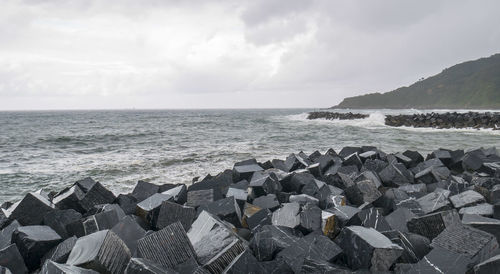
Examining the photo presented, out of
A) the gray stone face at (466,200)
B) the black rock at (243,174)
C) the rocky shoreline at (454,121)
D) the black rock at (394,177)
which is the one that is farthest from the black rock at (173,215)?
the rocky shoreline at (454,121)

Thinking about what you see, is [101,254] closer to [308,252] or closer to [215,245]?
[215,245]

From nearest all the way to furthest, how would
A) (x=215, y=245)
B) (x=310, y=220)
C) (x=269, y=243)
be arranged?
(x=215, y=245)
(x=269, y=243)
(x=310, y=220)

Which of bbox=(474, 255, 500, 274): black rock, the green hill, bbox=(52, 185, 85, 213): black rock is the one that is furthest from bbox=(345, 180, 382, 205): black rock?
the green hill

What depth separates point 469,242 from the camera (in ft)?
11.5

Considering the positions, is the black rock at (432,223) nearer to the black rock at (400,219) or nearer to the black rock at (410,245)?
the black rock at (400,219)

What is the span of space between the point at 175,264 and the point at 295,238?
136 centimetres

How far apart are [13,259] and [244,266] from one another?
248 cm

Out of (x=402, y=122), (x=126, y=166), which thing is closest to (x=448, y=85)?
(x=402, y=122)

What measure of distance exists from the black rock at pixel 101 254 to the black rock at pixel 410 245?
2.70 m

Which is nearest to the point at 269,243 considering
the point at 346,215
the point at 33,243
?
the point at 346,215

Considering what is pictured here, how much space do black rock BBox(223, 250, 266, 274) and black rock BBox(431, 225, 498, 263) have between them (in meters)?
1.91

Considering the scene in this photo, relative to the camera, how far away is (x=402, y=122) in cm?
3397

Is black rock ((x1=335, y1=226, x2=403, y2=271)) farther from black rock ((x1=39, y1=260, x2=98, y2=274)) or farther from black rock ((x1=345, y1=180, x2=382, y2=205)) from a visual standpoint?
black rock ((x1=39, y1=260, x2=98, y2=274))

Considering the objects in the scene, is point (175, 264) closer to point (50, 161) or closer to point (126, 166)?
point (126, 166)
